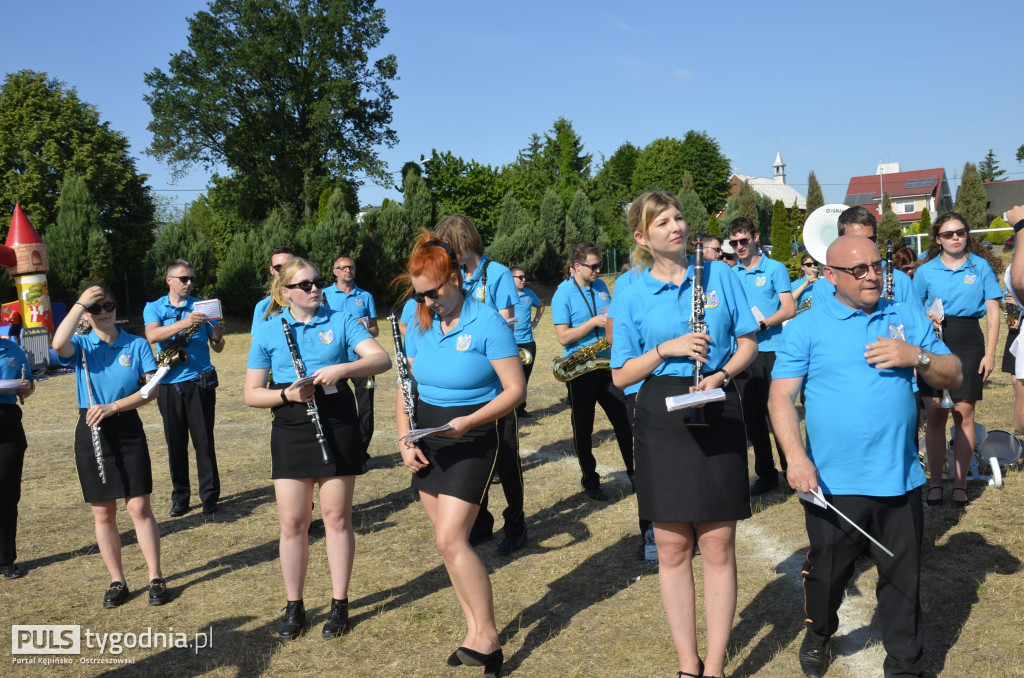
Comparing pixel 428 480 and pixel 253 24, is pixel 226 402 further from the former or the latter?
pixel 253 24

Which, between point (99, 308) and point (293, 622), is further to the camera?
point (99, 308)

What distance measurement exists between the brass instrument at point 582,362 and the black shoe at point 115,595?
3.56 metres

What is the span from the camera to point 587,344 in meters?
6.97

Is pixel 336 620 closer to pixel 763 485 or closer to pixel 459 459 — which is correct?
pixel 459 459

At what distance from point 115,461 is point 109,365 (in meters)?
0.64

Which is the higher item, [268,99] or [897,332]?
[268,99]

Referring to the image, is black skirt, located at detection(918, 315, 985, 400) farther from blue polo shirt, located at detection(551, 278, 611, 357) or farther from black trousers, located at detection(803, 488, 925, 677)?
black trousers, located at detection(803, 488, 925, 677)

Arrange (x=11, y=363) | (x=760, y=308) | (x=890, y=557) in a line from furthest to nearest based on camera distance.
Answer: (x=760, y=308) < (x=11, y=363) < (x=890, y=557)

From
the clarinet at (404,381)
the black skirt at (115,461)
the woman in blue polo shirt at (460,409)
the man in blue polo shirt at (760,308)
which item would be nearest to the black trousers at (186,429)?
the black skirt at (115,461)

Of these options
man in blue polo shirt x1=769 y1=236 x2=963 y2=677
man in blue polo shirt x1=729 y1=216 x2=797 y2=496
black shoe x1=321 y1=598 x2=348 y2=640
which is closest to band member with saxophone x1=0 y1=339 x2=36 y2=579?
black shoe x1=321 y1=598 x2=348 y2=640

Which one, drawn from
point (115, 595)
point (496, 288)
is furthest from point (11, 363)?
point (496, 288)

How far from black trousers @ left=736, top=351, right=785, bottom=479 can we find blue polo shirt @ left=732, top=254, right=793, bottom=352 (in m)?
0.18

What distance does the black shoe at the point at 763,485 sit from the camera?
22.5 feet

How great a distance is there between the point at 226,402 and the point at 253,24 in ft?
114
